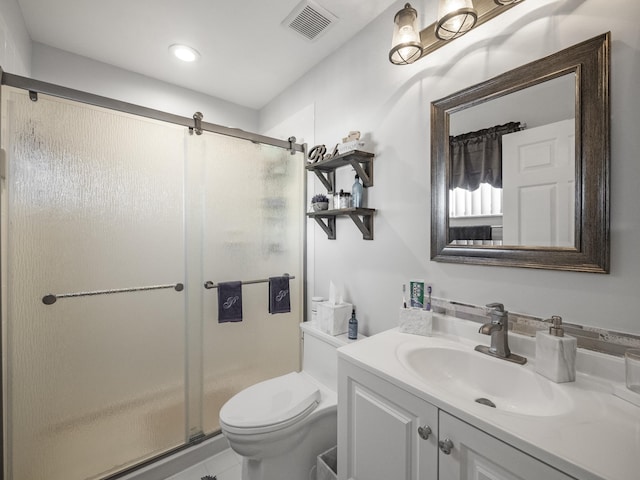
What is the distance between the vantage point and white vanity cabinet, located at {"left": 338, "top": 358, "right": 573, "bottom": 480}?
630mm

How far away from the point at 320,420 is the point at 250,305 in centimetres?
86

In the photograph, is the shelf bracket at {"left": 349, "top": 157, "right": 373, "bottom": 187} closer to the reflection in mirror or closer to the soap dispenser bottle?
the reflection in mirror

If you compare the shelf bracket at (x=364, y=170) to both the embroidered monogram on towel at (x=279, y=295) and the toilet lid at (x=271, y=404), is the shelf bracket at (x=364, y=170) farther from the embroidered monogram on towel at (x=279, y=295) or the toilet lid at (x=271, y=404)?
the toilet lid at (x=271, y=404)

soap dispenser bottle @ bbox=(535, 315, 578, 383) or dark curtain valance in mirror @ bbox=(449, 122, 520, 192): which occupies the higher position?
dark curtain valance in mirror @ bbox=(449, 122, 520, 192)

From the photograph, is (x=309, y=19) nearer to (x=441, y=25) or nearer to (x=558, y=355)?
(x=441, y=25)

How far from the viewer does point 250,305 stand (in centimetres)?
195

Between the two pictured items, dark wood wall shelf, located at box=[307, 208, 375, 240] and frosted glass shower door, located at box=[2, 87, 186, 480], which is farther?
dark wood wall shelf, located at box=[307, 208, 375, 240]

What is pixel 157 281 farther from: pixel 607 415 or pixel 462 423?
pixel 607 415

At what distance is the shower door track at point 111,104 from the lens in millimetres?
1258

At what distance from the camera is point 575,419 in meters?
0.66

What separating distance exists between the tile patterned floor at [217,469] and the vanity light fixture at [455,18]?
7.73 ft

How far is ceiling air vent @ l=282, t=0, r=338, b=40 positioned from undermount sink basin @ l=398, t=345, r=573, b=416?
1696mm

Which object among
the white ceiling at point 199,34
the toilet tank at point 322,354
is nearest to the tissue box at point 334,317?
the toilet tank at point 322,354

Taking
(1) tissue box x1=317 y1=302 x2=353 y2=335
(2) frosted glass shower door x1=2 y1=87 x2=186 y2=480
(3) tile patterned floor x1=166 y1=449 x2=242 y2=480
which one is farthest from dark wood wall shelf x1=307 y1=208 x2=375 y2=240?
(3) tile patterned floor x1=166 y1=449 x2=242 y2=480
